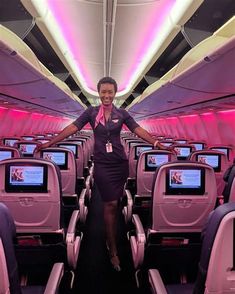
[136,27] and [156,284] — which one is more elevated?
[136,27]

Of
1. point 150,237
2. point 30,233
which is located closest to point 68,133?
point 30,233

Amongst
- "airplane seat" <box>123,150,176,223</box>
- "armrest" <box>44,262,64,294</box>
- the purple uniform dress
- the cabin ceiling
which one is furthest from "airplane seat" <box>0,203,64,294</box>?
the cabin ceiling

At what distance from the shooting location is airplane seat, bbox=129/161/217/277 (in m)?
3.44

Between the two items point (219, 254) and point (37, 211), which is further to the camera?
point (37, 211)

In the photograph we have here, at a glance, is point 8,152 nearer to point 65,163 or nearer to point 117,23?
point 65,163

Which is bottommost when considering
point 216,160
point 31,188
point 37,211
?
point 37,211

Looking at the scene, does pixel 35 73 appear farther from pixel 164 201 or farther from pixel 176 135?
pixel 176 135

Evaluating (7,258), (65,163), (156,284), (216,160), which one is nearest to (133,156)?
(216,160)

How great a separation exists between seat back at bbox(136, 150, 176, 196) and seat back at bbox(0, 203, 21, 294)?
359 cm

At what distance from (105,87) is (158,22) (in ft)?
8.39

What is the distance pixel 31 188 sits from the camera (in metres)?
3.45

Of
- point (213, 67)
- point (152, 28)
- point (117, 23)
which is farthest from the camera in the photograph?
point (152, 28)

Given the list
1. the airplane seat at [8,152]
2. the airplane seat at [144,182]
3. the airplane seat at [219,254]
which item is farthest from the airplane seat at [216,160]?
the airplane seat at [219,254]

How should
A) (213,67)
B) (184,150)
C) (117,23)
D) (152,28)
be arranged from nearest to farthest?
(213,67) < (117,23) < (152,28) < (184,150)
